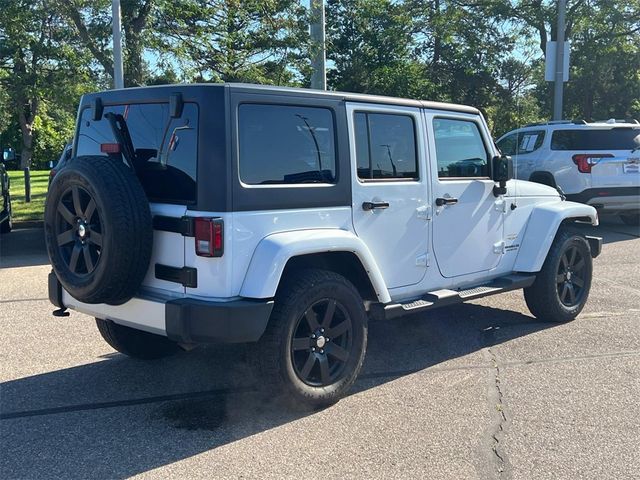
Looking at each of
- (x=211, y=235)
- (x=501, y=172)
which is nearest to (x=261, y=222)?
(x=211, y=235)

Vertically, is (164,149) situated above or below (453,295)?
above

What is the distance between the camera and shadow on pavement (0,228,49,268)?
30.9ft

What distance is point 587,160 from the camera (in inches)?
446

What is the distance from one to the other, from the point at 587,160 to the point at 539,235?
6.13 metres

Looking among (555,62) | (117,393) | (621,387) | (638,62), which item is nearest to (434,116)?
(621,387)

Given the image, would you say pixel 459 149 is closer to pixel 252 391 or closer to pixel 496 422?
pixel 496 422

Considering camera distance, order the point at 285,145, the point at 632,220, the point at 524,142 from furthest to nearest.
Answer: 1. the point at 632,220
2. the point at 524,142
3. the point at 285,145

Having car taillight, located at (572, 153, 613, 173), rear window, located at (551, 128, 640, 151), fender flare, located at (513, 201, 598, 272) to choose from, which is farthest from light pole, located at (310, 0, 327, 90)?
fender flare, located at (513, 201, 598, 272)

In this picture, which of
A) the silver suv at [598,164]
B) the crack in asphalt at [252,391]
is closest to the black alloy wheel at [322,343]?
the crack in asphalt at [252,391]

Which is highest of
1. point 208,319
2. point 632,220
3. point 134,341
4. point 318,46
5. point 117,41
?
point 318,46

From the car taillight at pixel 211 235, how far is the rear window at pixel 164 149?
0.19m

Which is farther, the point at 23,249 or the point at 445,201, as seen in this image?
the point at 23,249

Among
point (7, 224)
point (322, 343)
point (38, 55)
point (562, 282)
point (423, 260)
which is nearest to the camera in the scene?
point (322, 343)

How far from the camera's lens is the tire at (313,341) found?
396 cm
